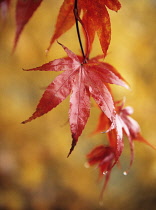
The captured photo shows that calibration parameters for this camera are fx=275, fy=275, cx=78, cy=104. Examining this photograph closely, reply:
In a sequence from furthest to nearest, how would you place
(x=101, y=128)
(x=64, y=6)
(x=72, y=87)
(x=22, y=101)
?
1. (x=22, y=101)
2. (x=101, y=128)
3. (x=64, y=6)
4. (x=72, y=87)

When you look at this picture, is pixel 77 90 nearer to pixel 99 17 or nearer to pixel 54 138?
pixel 99 17

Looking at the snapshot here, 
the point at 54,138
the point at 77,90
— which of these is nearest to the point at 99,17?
the point at 77,90

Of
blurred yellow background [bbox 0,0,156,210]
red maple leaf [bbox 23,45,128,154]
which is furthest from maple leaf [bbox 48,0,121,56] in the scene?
blurred yellow background [bbox 0,0,156,210]

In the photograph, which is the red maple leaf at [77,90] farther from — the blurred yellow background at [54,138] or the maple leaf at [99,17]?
the blurred yellow background at [54,138]

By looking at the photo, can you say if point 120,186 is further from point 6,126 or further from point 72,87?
point 72,87

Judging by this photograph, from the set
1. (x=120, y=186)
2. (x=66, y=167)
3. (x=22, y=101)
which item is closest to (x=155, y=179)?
(x=120, y=186)

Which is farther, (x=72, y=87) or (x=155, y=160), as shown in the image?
(x=155, y=160)
